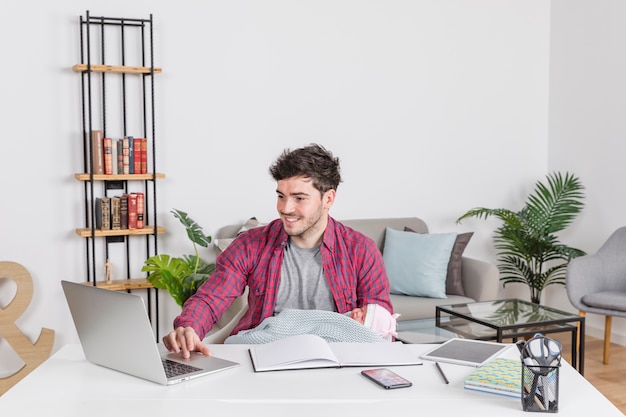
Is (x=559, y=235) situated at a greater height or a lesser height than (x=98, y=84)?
lesser

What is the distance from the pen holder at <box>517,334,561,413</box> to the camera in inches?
59.7

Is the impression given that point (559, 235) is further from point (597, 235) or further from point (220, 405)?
point (220, 405)

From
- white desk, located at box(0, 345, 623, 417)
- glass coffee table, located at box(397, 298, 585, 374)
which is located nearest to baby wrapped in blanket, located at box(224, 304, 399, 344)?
white desk, located at box(0, 345, 623, 417)

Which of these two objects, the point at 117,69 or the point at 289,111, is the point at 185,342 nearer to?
the point at 117,69

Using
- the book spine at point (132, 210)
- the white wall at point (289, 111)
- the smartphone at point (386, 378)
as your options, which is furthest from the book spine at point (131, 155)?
the smartphone at point (386, 378)

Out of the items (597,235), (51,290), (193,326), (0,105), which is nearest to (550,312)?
(597,235)

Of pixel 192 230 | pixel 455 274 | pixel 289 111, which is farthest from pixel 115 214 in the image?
pixel 455 274

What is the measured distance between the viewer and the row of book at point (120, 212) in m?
4.01

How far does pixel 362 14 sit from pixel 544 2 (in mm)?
1417

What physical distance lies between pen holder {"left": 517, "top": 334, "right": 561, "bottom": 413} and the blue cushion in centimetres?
257

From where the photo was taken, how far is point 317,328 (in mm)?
2008

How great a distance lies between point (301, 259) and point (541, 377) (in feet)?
3.31

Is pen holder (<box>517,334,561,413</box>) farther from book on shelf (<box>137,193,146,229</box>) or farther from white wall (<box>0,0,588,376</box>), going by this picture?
white wall (<box>0,0,588,376</box>)

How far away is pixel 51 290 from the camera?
4133 millimetres
